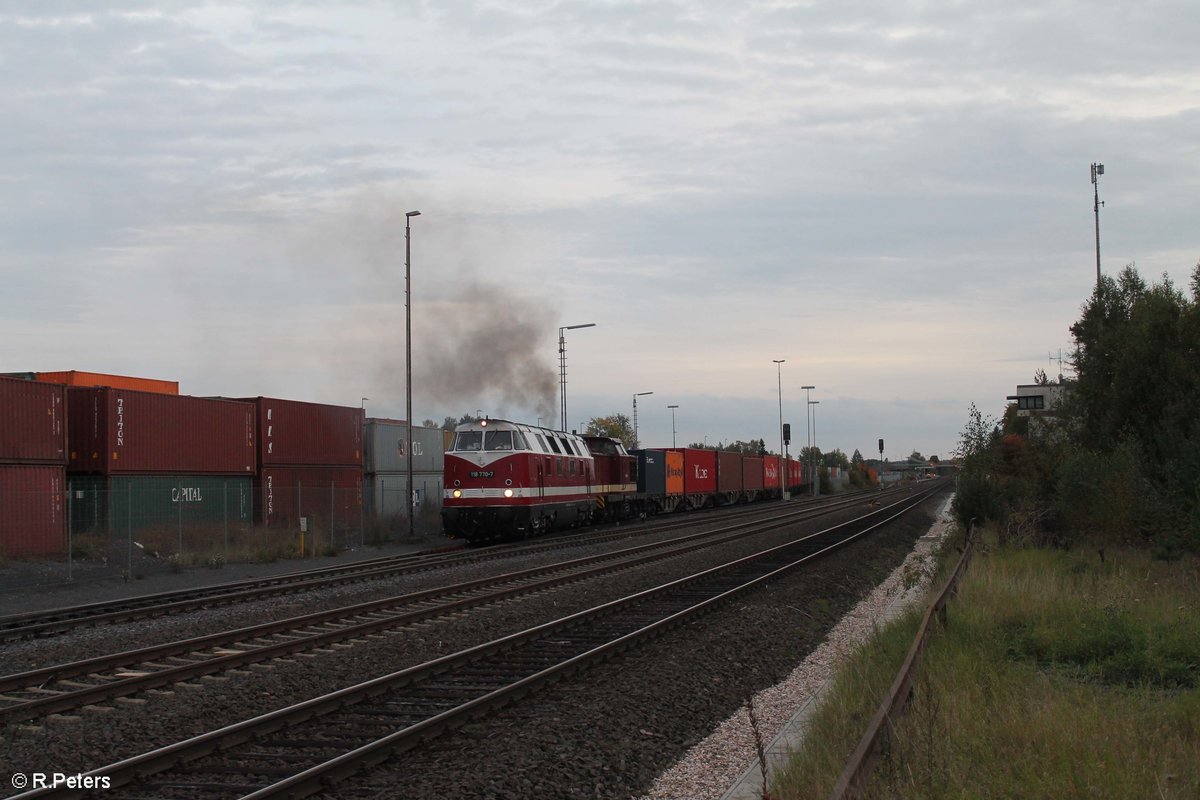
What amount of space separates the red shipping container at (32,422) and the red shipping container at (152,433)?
1.73 meters

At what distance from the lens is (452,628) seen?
13680mm

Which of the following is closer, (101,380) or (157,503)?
(157,503)

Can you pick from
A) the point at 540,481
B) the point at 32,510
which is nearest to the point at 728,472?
the point at 540,481

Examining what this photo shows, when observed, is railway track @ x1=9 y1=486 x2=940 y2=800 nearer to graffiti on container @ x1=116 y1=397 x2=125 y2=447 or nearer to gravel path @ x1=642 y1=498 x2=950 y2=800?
gravel path @ x1=642 y1=498 x2=950 y2=800

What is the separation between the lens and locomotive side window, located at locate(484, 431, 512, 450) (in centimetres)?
2911

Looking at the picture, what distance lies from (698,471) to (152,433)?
1291 inches

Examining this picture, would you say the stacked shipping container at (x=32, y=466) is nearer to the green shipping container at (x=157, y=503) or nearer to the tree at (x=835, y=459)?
the green shipping container at (x=157, y=503)

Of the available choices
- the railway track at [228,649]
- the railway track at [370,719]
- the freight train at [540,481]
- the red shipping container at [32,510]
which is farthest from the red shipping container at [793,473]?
the railway track at [370,719]

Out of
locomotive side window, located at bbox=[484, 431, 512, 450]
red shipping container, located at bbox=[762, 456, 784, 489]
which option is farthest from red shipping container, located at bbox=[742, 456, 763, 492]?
locomotive side window, located at bbox=[484, 431, 512, 450]

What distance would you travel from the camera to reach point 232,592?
1847 centimetres

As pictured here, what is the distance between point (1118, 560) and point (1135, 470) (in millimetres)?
3625

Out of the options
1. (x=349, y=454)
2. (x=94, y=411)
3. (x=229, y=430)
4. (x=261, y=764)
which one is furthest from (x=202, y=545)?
(x=261, y=764)

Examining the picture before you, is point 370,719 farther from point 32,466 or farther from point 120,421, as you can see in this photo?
point 120,421

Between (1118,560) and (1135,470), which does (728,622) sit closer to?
(1118,560)
